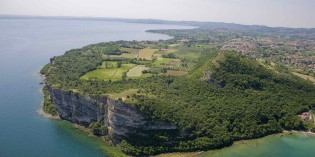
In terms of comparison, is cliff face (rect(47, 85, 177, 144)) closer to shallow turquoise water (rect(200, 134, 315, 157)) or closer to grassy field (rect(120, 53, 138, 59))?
shallow turquoise water (rect(200, 134, 315, 157))

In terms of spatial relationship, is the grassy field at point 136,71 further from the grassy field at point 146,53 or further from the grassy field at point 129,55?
the grassy field at point 129,55

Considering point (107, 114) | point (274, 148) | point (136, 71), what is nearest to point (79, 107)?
point (107, 114)

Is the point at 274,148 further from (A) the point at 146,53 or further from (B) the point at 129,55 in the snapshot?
(A) the point at 146,53

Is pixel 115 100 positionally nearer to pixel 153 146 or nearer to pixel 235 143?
pixel 153 146

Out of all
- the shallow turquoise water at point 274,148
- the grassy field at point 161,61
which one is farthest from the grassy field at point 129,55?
the shallow turquoise water at point 274,148

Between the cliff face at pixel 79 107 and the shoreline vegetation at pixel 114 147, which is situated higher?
the cliff face at pixel 79 107

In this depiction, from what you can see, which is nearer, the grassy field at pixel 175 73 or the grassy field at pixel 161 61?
the grassy field at pixel 175 73
